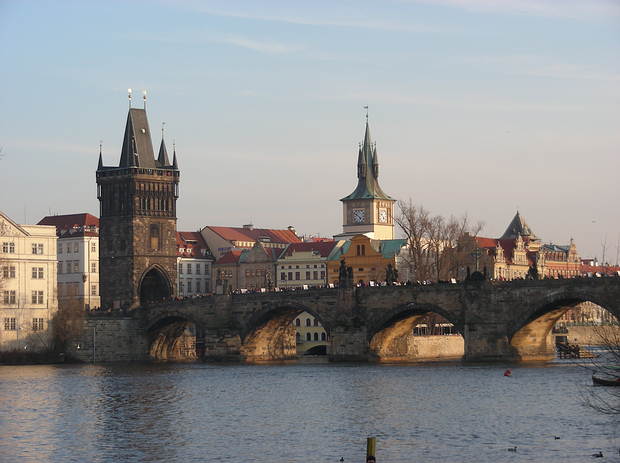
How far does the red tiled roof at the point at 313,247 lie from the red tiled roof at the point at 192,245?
40.7ft

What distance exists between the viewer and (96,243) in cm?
17188

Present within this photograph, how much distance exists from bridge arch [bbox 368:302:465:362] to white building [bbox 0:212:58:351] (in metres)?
30.9

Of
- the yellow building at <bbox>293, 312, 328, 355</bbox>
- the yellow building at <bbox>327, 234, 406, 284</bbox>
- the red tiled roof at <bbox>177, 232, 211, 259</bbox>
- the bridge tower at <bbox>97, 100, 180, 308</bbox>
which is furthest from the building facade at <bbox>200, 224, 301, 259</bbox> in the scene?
the bridge tower at <bbox>97, 100, 180, 308</bbox>

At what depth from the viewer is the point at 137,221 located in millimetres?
147125

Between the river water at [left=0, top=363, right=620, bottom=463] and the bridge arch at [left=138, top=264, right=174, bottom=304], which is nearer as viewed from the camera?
the river water at [left=0, top=363, right=620, bottom=463]

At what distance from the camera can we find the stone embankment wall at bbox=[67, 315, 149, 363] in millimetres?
132000

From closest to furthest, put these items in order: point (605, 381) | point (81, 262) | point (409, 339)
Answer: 1. point (605, 381)
2. point (409, 339)
3. point (81, 262)

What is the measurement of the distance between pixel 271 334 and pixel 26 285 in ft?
72.9

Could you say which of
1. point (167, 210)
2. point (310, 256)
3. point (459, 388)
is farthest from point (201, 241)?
point (459, 388)

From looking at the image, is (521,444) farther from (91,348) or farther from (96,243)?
(96,243)

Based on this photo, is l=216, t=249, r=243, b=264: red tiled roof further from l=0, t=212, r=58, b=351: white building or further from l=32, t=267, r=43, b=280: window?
l=32, t=267, r=43, b=280: window

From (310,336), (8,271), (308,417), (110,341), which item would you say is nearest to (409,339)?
(110,341)

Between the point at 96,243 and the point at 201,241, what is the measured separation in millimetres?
25827

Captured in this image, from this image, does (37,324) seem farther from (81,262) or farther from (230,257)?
(230,257)
